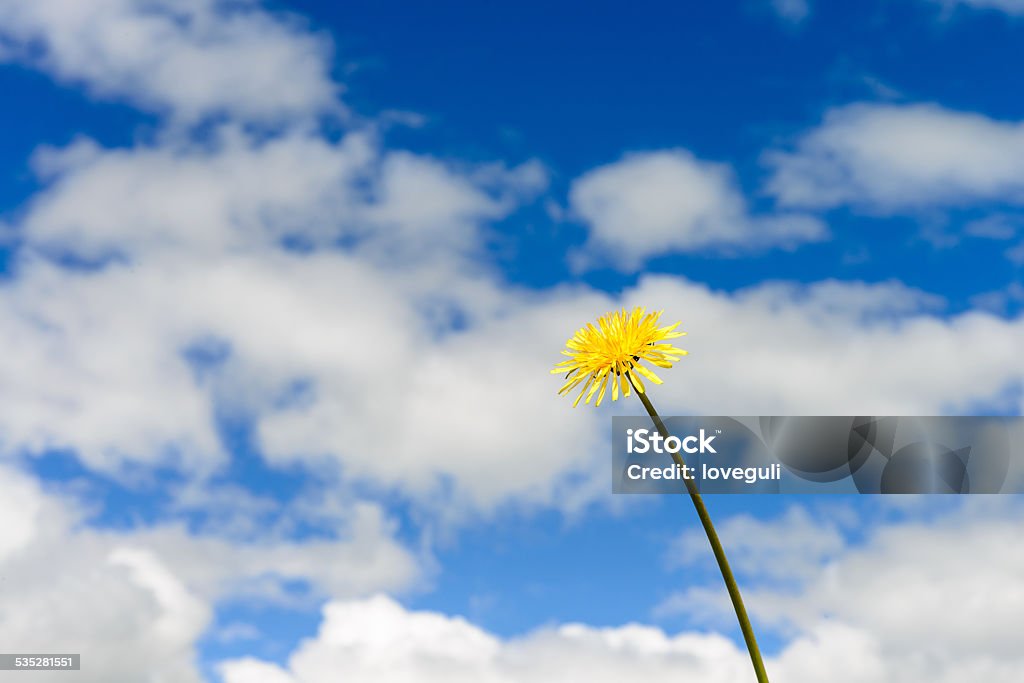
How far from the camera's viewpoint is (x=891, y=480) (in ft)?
64.1

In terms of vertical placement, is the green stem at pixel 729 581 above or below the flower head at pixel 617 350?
below

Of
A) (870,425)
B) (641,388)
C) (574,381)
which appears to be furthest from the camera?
(870,425)

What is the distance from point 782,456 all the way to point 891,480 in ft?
8.59

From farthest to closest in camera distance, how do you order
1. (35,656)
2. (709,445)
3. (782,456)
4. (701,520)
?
1. (35,656)
2. (782,456)
3. (709,445)
4. (701,520)

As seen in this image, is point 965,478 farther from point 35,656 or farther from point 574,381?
point 35,656

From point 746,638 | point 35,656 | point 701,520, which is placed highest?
point 35,656

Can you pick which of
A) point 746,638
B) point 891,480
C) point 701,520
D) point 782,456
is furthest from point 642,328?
point 891,480

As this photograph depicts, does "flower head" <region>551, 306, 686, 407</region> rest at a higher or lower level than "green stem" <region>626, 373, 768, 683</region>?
higher

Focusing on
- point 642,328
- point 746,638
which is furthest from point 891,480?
point 746,638

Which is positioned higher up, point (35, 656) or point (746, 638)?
point (35, 656)

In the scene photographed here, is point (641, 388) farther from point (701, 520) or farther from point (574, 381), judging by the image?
point (701, 520)

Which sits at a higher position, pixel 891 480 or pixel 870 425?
pixel 870 425

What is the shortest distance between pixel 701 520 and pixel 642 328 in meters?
3.66

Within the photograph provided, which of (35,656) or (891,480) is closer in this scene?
(891,480)
